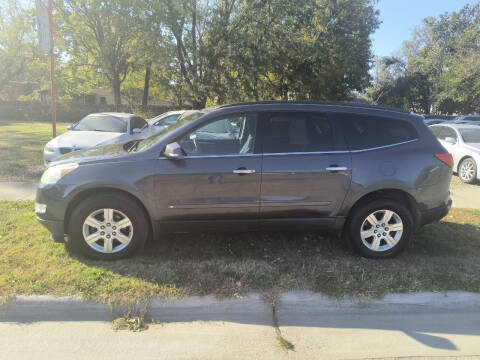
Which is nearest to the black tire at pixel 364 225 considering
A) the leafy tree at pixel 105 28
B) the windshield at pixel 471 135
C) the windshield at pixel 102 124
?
the windshield at pixel 102 124

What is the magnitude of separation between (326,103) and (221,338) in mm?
2792

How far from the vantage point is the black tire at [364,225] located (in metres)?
3.80

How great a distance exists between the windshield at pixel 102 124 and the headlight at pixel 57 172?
17.8 feet

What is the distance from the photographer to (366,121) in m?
3.93

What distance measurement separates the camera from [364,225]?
12.7 ft

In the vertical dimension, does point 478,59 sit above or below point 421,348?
above

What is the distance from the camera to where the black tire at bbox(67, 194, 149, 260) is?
3543mm

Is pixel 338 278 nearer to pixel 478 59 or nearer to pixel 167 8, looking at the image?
pixel 167 8

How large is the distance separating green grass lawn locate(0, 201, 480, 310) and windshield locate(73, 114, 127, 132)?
4.77 meters

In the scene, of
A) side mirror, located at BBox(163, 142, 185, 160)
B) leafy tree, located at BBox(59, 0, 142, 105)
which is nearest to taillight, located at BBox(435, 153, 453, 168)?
side mirror, located at BBox(163, 142, 185, 160)

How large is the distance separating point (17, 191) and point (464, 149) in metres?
10.6

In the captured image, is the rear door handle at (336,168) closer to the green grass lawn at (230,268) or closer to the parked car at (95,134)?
the green grass lawn at (230,268)

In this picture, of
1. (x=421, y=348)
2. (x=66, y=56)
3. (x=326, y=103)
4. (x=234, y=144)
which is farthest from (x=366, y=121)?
(x=66, y=56)

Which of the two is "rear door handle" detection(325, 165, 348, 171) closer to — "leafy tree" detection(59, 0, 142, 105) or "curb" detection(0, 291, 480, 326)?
"curb" detection(0, 291, 480, 326)
